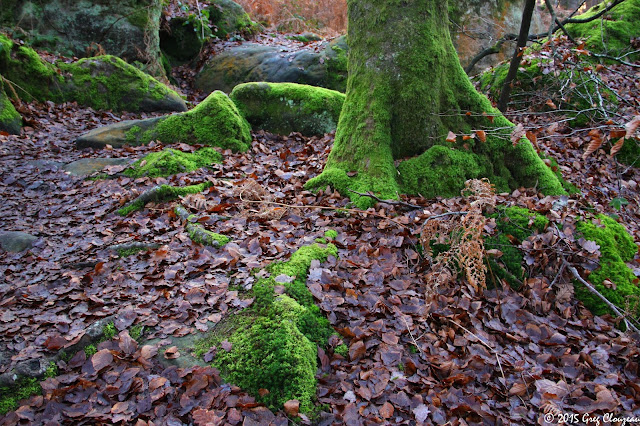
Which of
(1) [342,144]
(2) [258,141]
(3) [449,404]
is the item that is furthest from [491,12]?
(3) [449,404]

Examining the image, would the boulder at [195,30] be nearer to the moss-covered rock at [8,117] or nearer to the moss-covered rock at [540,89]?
the moss-covered rock at [8,117]

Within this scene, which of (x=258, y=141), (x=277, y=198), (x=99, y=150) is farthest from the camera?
(x=258, y=141)

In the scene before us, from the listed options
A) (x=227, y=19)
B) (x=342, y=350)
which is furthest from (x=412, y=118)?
(x=227, y=19)

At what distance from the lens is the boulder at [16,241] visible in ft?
14.4

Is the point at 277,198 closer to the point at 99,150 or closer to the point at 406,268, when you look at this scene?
the point at 406,268

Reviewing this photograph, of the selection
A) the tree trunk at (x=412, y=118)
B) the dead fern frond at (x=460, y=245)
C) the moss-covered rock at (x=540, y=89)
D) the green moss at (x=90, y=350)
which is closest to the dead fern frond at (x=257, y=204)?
the tree trunk at (x=412, y=118)

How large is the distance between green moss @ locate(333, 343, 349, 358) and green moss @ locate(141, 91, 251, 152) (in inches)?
189

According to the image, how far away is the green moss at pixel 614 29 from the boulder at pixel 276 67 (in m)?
5.96

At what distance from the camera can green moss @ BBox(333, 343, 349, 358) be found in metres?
3.01

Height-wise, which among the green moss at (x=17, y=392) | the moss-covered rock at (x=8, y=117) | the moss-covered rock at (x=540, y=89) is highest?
the moss-covered rock at (x=540, y=89)

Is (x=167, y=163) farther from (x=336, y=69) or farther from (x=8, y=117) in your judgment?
(x=336, y=69)

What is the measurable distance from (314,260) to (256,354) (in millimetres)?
1106

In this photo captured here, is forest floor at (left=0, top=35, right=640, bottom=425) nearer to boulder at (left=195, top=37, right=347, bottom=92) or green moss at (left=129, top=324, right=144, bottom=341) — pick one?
green moss at (left=129, top=324, right=144, bottom=341)

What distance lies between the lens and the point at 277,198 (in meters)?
5.08
